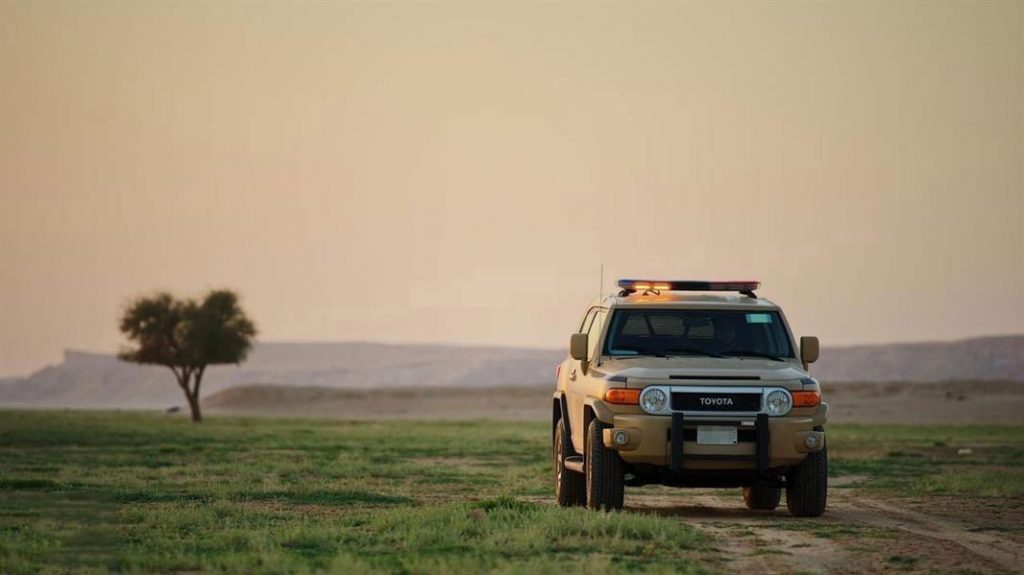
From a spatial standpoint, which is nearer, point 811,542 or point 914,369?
point 811,542

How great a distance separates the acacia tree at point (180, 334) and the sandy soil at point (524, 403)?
730 inches

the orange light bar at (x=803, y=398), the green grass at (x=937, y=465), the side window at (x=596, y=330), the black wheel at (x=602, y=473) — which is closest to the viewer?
the orange light bar at (x=803, y=398)

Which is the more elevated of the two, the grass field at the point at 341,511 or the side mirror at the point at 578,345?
the side mirror at the point at 578,345

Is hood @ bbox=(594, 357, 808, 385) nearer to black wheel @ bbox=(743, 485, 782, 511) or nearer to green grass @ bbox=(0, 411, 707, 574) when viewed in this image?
green grass @ bbox=(0, 411, 707, 574)

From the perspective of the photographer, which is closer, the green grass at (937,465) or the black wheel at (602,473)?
the black wheel at (602,473)

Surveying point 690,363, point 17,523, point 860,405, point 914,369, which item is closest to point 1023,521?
point 690,363

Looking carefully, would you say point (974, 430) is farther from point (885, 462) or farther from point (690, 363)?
point (690, 363)

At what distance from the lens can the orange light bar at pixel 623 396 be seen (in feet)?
55.9

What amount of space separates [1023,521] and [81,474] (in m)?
17.8

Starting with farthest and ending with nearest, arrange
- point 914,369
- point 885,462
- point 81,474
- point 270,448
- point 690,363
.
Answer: point 914,369 < point 270,448 < point 885,462 < point 81,474 < point 690,363

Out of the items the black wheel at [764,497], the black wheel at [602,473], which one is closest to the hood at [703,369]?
the black wheel at [602,473]

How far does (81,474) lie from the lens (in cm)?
2892

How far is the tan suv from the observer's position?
669 inches

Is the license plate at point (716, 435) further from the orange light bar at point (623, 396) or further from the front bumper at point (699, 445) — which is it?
the orange light bar at point (623, 396)
